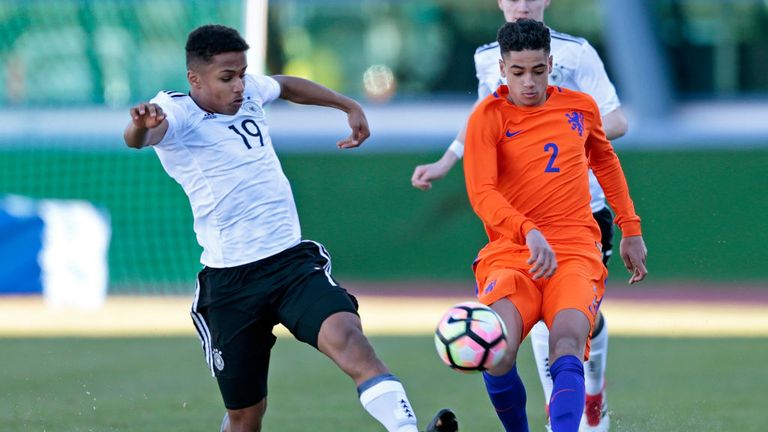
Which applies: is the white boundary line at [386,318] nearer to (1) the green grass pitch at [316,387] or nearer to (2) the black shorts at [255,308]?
(1) the green grass pitch at [316,387]

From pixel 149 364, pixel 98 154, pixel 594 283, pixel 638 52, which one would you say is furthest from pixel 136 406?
pixel 638 52

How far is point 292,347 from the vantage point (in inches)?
451

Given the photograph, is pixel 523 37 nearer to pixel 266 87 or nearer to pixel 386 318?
pixel 266 87

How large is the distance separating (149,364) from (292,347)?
1.64 meters

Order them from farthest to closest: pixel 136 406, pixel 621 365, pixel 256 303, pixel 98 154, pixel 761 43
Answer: pixel 761 43
pixel 98 154
pixel 621 365
pixel 136 406
pixel 256 303

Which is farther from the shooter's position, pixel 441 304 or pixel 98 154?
pixel 98 154

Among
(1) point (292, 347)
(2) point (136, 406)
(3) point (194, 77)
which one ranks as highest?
(3) point (194, 77)

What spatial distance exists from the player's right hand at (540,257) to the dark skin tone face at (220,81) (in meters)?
1.38

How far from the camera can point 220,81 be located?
5.42 metres

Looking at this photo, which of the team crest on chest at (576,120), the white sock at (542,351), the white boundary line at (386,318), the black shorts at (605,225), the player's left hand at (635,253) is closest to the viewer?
the team crest on chest at (576,120)

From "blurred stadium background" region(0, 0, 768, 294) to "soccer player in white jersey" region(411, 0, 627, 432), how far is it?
28.0ft

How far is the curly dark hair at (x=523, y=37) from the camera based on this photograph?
537 centimetres

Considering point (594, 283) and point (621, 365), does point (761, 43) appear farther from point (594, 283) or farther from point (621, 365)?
point (594, 283)

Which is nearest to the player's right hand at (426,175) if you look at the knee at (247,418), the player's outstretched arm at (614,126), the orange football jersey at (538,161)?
the orange football jersey at (538,161)
